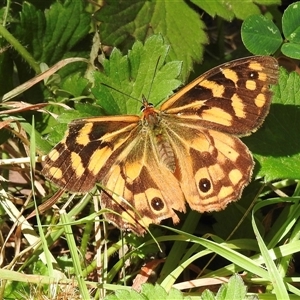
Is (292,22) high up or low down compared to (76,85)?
up

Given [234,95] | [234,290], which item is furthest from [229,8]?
[234,290]

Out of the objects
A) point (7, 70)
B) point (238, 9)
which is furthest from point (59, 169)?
→ point (238, 9)

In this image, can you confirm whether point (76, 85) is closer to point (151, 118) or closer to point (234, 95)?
point (151, 118)

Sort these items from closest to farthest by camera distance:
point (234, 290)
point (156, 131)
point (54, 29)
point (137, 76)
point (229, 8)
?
point (234, 290) → point (156, 131) → point (137, 76) → point (229, 8) → point (54, 29)

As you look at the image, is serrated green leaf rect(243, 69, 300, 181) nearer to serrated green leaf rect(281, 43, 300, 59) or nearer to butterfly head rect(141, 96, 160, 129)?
serrated green leaf rect(281, 43, 300, 59)

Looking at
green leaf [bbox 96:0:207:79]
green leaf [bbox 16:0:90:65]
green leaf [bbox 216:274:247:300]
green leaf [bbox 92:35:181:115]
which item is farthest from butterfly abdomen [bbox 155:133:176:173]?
green leaf [bbox 16:0:90:65]

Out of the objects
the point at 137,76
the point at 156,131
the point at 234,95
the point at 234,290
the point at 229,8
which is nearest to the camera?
the point at 234,290
